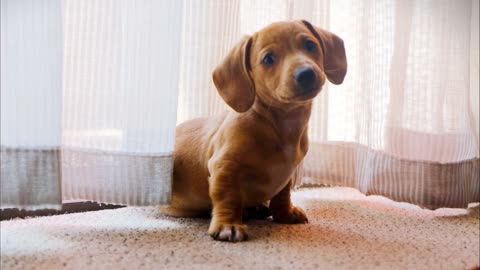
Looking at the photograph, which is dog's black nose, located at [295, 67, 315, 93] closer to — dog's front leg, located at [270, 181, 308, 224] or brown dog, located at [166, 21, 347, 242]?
brown dog, located at [166, 21, 347, 242]

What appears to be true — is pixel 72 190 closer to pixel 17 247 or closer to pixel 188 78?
pixel 17 247

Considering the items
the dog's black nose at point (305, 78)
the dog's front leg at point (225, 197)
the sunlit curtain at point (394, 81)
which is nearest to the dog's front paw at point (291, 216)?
the dog's front leg at point (225, 197)

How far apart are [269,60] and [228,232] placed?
0.39m

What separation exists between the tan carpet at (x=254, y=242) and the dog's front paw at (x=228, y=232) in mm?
20

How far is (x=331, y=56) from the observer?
1163 mm

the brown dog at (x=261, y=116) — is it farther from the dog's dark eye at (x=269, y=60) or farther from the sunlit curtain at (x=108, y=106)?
the sunlit curtain at (x=108, y=106)

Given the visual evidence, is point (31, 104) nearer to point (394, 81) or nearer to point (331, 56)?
point (331, 56)

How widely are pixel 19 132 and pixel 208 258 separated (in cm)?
49

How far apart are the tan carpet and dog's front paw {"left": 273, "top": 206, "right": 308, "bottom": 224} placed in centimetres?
3

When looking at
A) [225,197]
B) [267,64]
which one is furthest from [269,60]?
[225,197]

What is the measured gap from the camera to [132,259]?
0.90 metres

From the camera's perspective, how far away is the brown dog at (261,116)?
3.45ft

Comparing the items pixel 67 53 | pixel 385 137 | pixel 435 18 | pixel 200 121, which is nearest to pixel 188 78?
pixel 200 121

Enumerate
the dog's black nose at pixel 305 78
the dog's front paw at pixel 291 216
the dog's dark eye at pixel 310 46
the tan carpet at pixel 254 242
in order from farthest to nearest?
the dog's front paw at pixel 291 216 < the dog's dark eye at pixel 310 46 < the dog's black nose at pixel 305 78 < the tan carpet at pixel 254 242
